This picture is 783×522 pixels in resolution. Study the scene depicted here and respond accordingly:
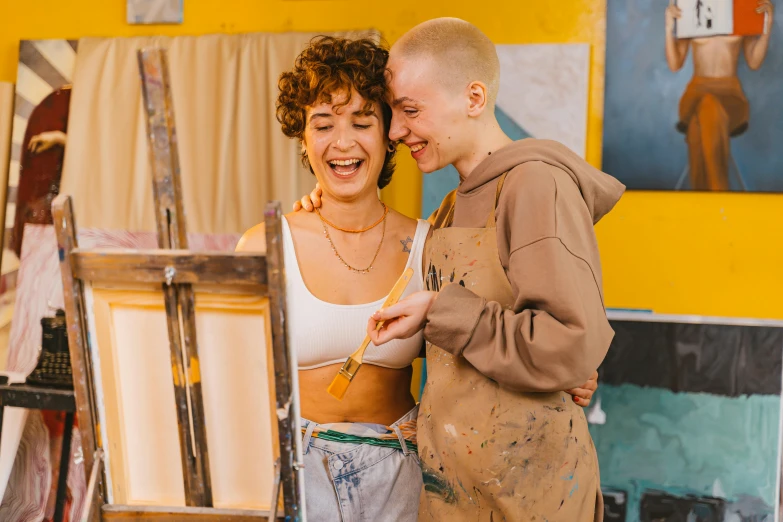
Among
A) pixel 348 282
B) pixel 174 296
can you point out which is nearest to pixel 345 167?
pixel 348 282

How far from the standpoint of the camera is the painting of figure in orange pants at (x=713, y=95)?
256cm

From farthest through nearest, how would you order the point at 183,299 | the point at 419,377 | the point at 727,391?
the point at 419,377
the point at 727,391
the point at 183,299

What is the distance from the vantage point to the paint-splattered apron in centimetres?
133

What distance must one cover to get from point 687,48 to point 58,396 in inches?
99.2

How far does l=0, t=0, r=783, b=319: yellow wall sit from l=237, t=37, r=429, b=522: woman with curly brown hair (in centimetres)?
106

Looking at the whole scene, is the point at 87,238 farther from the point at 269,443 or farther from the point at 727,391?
the point at 727,391

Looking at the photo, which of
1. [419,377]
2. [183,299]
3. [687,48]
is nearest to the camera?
[183,299]

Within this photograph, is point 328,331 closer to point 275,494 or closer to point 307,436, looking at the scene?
point 307,436

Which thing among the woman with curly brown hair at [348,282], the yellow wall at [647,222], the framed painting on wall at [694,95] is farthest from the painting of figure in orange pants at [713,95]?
the woman with curly brown hair at [348,282]

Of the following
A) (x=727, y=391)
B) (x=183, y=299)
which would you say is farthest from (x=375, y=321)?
(x=727, y=391)

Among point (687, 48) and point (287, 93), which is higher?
point (687, 48)

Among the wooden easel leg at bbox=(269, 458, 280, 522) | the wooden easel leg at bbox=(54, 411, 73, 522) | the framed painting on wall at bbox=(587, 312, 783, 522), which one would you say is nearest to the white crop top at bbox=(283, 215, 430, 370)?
the wooden easel leg at bbox=(269, 458, 280, 522)

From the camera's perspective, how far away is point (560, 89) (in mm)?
2678

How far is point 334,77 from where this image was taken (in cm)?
165
